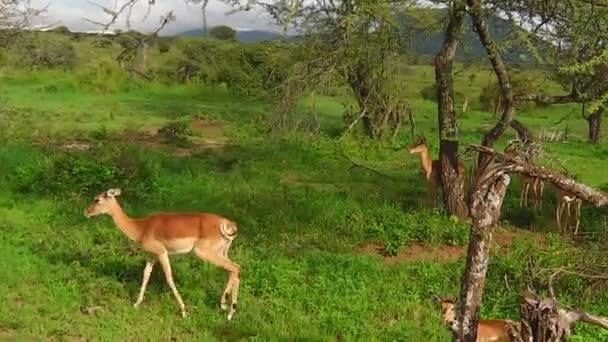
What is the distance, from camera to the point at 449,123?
10.6 meters

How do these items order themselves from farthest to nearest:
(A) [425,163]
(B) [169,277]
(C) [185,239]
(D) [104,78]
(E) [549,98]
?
1. (D) [104,78]
2. (A) [425,163]
3. (E) [549,98]
4. (C) [185,239]
5. (B) [169,277]

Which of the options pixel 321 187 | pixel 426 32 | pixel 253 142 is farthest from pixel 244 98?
pixel 426 32

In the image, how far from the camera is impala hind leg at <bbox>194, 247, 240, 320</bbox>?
7325mm

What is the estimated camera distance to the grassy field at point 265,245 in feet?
23.3

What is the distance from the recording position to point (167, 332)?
6.89 metres

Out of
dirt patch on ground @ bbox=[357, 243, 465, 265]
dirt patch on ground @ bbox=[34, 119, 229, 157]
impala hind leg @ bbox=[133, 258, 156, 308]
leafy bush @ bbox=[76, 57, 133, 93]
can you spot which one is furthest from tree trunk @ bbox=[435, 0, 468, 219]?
leafy bush @ bbox=[76, 57, 133, 93]

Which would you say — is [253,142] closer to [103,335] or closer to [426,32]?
[426,32]

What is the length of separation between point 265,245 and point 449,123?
9.80 ft

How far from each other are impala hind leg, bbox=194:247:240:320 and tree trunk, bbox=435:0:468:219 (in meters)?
3.94

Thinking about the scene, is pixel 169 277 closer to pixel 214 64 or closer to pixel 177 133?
pixel 177 133

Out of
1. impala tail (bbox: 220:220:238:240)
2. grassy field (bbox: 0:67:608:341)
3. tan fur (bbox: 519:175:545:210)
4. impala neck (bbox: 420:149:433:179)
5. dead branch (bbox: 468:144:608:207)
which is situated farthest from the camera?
impala neck (bbox: 420:149:433:179)

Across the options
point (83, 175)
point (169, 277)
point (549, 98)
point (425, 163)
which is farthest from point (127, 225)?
point (425, 163)

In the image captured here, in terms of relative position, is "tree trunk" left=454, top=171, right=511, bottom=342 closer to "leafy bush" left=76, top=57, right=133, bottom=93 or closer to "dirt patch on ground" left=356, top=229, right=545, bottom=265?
"dirt patch on ground" left=356, top=229, right=545, bottom=265

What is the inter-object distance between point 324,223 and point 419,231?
118 cm
